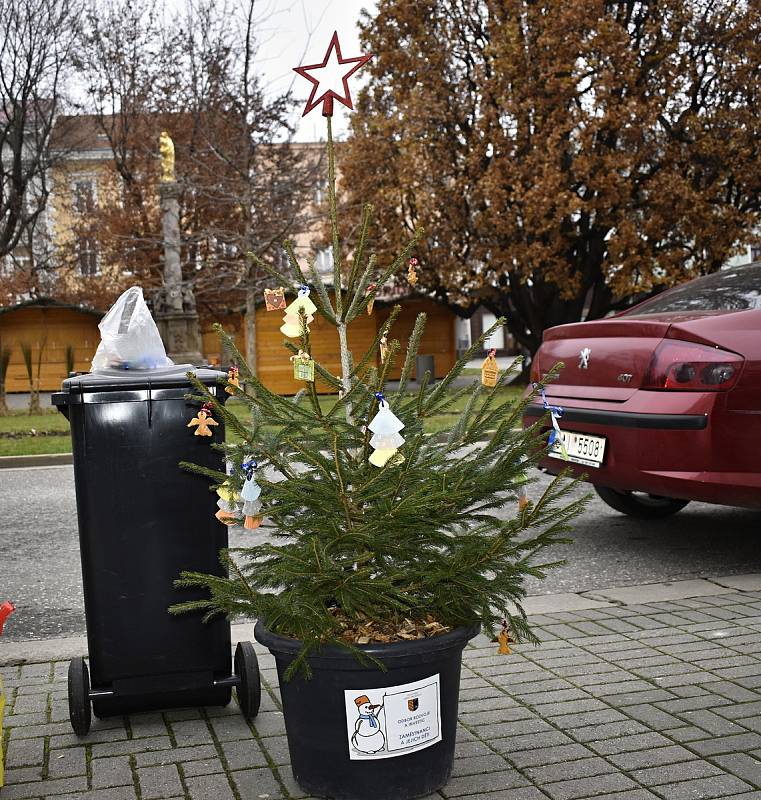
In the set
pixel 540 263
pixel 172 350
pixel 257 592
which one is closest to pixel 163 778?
pixel 257 592

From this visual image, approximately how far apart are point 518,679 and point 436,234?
21803 millimetres

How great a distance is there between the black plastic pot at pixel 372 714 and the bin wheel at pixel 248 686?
0.64 metres

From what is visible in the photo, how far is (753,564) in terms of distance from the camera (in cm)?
598

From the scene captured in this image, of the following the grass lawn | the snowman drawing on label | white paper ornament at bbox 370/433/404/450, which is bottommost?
the grass lawn

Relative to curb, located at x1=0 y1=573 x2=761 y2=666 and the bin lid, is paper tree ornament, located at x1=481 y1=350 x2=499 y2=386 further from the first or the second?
curb, located at x1=0 y1=573 x2=761 y2=666

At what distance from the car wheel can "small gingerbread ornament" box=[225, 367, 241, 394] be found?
14.7 feet

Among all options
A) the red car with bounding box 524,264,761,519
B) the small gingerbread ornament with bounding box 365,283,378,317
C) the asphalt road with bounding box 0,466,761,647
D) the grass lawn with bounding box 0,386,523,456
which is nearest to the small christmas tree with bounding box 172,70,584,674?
the small gingerbread ornament with bounding box 365,283,378,317

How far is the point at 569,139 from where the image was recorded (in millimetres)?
23984

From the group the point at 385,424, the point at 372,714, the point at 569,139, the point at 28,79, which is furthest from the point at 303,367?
the point at 28,79

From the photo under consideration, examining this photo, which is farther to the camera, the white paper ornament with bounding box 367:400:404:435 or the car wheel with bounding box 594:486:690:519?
the car wheel with bounding box 594:486:690:519

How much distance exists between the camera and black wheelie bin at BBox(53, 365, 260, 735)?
142 inches

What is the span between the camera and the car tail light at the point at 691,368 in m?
5.33

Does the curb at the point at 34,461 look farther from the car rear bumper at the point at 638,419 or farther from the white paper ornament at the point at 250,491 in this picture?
the white paper ornament at the point at 250,491

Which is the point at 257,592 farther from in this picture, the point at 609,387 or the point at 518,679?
the point at 609,387
